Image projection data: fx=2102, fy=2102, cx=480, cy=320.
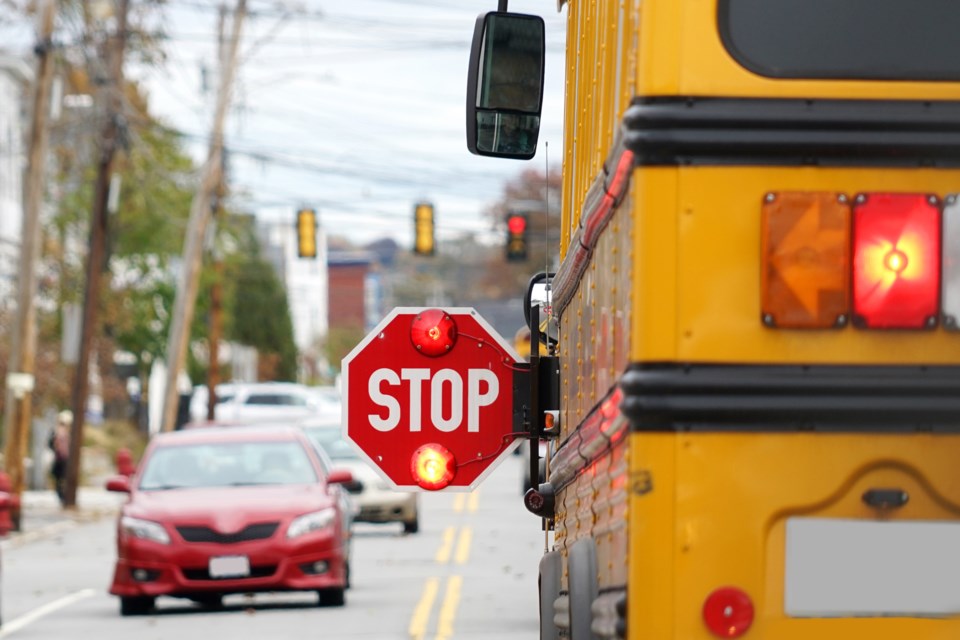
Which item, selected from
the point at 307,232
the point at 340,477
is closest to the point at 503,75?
the point at 340,477

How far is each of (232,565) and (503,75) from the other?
10.9 meters

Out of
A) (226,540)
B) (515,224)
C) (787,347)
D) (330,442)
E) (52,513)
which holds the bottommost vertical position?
(52,513)

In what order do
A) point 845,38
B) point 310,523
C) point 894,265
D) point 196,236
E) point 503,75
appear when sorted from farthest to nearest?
point 196,236 < point 310,523 < point 503,75 < point 845,38 < point 894,265

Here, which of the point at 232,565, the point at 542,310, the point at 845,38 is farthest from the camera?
the point at 232,565

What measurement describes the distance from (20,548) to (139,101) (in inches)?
1494

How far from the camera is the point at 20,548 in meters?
28.1

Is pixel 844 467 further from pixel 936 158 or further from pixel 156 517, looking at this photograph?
pixel 156 517

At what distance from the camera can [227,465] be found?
58.7 ft

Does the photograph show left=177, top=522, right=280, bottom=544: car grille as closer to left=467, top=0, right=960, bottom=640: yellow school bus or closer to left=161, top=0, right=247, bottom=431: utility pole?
left=467, top=0, right=960, bottom=640: yellow school bus

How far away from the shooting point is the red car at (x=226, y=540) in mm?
16609

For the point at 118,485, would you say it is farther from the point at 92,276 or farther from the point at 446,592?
the point at 92,276

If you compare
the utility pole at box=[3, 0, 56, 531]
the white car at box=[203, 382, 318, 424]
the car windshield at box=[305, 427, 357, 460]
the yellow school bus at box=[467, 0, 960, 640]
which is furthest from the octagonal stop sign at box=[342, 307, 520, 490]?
the white car at box=[203, 382, 318, 424]

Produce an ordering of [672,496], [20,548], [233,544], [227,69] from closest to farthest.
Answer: [672,496] < [233,544] < [20,548] < [227,69]

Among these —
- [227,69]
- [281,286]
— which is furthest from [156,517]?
[281,286]
